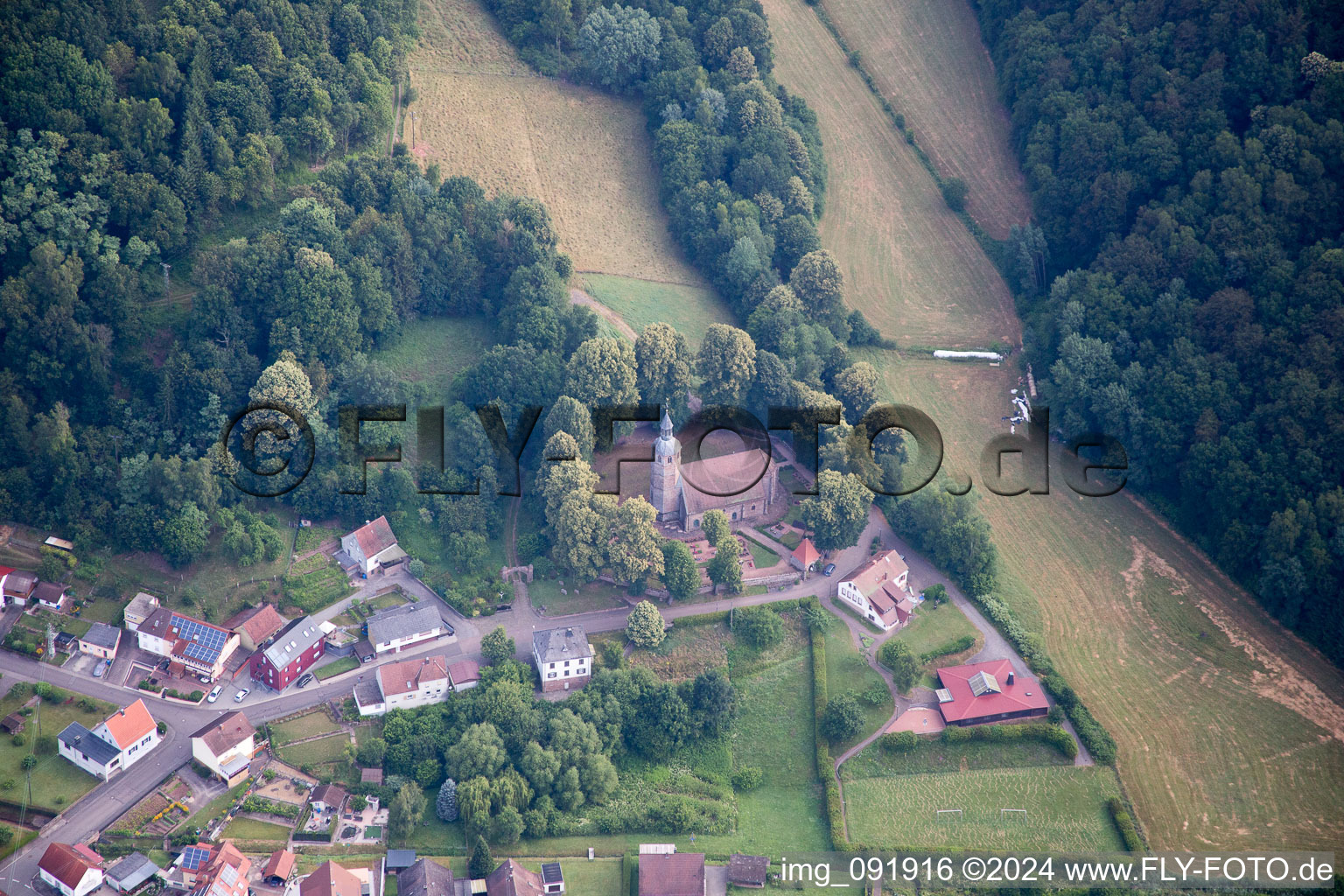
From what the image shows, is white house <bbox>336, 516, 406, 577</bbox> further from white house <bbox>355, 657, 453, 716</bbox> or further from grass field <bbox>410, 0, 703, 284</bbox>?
grass field <bbox>410, 0, 703, 284</bbox>

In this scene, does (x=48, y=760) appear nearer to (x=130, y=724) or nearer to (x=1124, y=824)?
(x=130, y=724)

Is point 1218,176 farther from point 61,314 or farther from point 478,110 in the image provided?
point 61,314

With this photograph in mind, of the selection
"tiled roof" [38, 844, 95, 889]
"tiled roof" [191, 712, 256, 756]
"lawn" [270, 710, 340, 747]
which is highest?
"tiled roof" [38, 844, 95, 889]

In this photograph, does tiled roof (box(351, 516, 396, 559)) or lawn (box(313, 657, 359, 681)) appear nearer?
lawn (box(313, 657, 359, 681))

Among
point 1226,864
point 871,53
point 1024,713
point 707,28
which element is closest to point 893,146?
point 871,53

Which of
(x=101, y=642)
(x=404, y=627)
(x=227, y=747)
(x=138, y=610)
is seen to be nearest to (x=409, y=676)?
(x=404, y=627)

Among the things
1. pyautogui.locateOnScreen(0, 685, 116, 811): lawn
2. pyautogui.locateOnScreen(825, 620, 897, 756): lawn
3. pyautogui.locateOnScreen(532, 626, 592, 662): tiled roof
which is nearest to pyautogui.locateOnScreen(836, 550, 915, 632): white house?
pyautogui.locateOnScreen(825, 620, 897, 756): lawn

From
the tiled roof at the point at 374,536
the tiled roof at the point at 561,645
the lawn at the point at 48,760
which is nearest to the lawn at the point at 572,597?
the tiled roof at the point at 561,645
